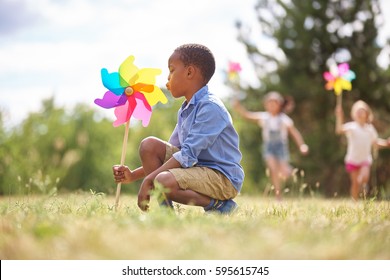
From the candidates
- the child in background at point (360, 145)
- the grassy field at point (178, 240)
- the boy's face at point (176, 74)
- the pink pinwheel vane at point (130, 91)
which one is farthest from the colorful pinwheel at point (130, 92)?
the child in background at point (360, 145)

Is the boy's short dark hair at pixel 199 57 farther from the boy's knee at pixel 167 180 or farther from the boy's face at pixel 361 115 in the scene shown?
the boy's face at pixel 361 115

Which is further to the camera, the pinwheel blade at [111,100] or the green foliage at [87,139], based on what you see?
the green foliage at [87,139]

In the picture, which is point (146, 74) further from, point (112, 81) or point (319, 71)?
point (319, 71)

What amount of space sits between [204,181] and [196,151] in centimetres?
18

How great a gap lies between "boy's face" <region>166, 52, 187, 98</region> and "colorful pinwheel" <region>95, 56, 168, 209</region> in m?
0.17

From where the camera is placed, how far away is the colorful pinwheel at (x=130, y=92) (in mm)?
3379

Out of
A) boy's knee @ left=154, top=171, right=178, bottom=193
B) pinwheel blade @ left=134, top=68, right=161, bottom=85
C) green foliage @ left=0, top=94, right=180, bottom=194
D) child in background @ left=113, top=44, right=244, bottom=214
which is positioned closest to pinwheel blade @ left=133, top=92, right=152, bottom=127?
pinwheel blade @ left=134, top=68, right=161, bottom=85

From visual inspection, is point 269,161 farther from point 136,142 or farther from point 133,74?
point 133,74

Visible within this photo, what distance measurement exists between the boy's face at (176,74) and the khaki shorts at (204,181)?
0.33 meters

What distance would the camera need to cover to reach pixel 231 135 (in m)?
3.21

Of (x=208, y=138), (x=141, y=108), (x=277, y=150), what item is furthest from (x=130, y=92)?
(x=277, y=150)
